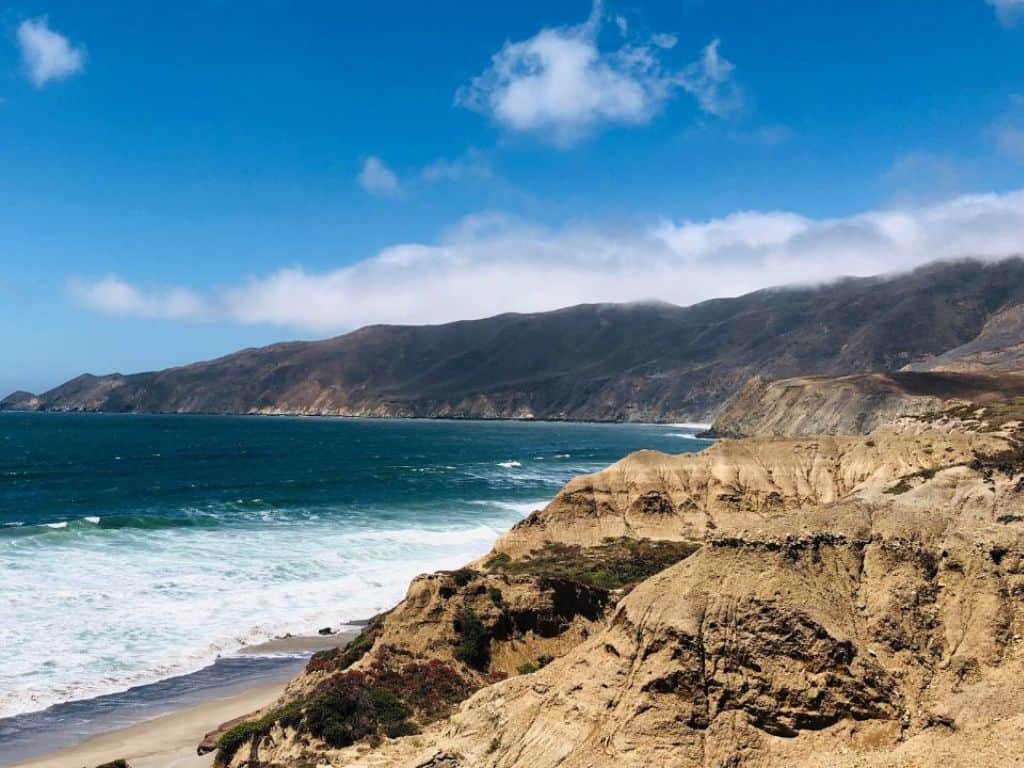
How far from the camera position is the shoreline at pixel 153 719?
88.8ft

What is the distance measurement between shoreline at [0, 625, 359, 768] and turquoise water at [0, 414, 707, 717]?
4.32 ft

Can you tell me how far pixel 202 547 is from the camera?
6244 cm

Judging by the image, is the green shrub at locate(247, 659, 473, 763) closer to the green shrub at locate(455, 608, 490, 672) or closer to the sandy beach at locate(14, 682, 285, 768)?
the green shrub at locate(455, 608, 490, 672)

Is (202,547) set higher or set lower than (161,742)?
higher

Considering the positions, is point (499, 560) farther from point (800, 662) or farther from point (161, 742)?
point (800, 662)

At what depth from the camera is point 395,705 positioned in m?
24.3

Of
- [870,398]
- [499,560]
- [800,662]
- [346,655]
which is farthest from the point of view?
[870,398]

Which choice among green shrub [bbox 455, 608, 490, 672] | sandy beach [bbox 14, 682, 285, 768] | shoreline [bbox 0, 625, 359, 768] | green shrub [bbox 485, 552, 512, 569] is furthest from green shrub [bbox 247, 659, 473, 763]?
green shrub [bbox 485, 552, 512, 569]

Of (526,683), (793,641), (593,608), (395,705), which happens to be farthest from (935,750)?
(593,608)

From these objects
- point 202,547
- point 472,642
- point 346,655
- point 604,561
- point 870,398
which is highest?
point 870,398

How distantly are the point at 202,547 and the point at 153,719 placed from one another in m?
33.3

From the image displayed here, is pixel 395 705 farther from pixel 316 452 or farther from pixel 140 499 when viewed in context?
pixel 316 452

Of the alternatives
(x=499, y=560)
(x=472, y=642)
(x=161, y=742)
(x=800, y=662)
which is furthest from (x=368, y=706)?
(x=499, y=560)

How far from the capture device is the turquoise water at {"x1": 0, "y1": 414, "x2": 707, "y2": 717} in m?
38.7
